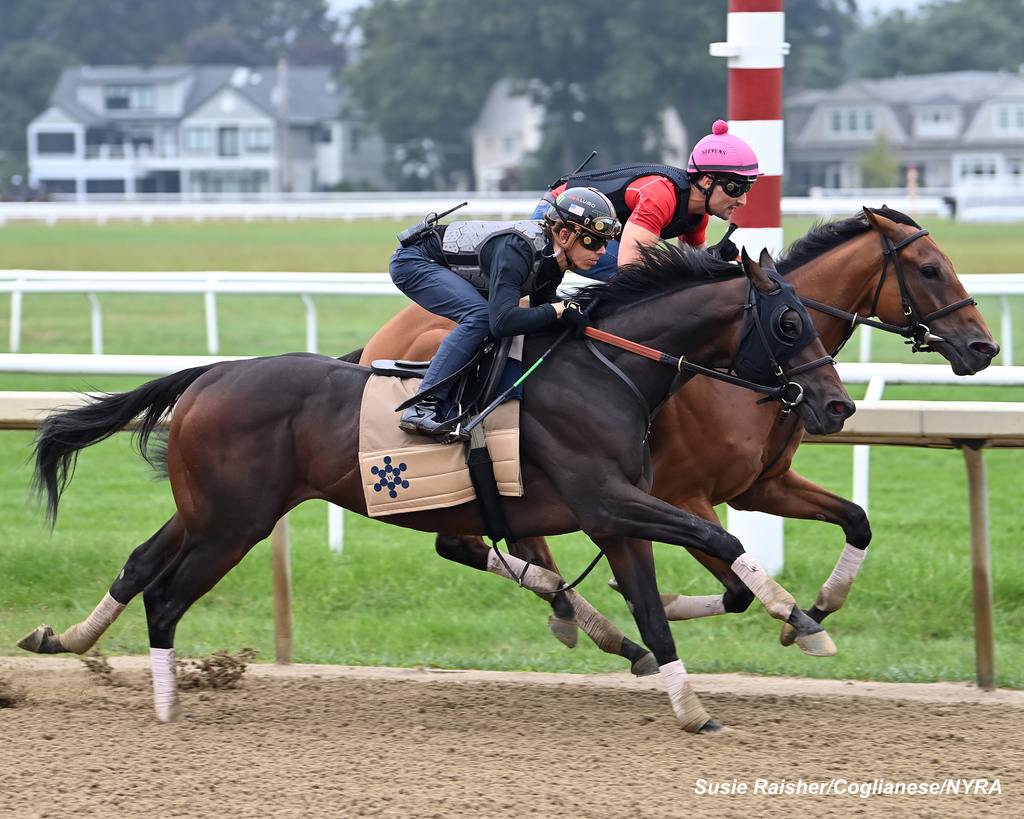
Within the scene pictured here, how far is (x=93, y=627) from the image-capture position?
16.0ft

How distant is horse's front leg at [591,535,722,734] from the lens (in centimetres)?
436

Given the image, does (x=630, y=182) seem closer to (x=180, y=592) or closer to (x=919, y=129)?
(x=180, y=592)

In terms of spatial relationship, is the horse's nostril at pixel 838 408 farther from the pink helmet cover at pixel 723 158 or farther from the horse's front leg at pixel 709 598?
the pink helmet cover at pixel 723 158

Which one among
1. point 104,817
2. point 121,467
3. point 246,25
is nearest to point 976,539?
point 104,817

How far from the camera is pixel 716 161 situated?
4.89 meters

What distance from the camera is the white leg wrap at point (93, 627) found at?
4.86 metres

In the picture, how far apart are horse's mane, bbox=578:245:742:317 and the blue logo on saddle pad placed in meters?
0.74

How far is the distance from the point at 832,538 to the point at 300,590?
2408 millimetres

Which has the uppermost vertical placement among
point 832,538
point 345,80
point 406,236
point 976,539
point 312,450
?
point 345,80

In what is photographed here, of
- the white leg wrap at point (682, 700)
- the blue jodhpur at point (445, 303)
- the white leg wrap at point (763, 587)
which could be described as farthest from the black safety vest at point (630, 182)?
the white leg wrap at point (682, 700)

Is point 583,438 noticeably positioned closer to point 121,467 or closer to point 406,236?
point 406,236

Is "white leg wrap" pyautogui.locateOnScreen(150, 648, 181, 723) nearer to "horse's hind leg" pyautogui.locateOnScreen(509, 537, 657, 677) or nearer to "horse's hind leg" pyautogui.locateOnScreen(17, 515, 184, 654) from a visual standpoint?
"horse's hind leg" pyautogui.locateOnScreen(17, 515, 184, 654)

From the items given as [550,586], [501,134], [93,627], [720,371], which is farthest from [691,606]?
[501,134]

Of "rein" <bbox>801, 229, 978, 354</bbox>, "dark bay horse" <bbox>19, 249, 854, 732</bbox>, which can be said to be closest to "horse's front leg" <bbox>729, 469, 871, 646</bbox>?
"rein" <bbox>801, 229, 978, 354</bbox>
